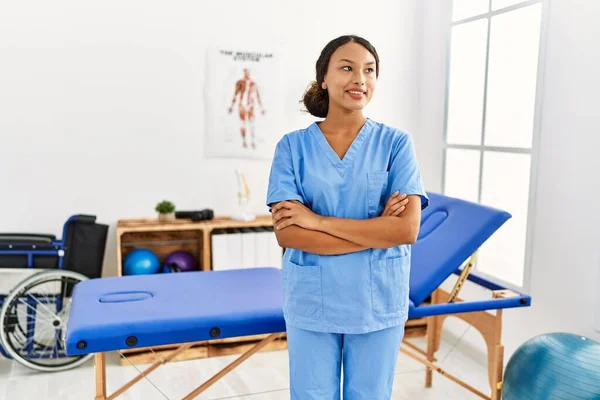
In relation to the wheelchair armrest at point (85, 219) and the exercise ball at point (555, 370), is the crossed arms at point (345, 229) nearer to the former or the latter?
the exercise ball at point (555, 370)

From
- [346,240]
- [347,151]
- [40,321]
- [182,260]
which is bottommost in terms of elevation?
[40,321]

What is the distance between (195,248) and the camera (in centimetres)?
374

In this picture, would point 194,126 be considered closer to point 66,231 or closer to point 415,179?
point 66,231

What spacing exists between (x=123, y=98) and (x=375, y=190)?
2206 millimetres

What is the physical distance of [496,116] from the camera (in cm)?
330

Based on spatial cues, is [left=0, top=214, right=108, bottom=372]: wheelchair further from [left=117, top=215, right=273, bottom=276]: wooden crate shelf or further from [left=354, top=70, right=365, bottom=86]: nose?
[left=354, top=70, right=365, bottom=86]: nose

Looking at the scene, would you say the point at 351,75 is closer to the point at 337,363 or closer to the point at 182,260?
the point at 337,363

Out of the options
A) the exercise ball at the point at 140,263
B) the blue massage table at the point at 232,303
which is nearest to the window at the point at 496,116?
the blue massage table at the point at 232,303

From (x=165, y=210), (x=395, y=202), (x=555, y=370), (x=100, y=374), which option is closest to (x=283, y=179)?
(x=395, y=202)

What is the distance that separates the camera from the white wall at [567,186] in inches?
103

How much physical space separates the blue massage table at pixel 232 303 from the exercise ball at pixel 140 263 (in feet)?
2.59

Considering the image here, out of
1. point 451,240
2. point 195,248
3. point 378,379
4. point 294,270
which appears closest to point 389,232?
point 294,270

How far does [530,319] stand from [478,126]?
1.12 m

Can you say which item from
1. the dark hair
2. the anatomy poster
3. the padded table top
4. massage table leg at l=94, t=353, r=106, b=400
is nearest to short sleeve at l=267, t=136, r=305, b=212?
the dark hair
